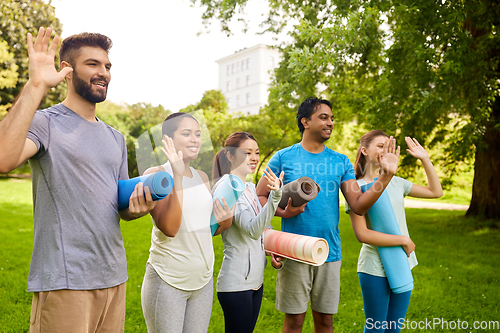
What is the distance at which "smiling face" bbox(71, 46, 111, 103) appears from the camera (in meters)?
1.88

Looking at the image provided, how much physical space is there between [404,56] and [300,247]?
6984mm

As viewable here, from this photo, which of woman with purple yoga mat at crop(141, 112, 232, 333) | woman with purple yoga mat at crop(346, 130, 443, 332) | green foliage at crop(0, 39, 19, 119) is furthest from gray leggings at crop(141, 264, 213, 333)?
green foliage at crop(0, 39, 19, 119)

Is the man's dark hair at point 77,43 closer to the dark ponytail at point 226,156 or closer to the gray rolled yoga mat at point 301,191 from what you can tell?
the dark ponytail at point 226,156

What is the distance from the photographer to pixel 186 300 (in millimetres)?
2334

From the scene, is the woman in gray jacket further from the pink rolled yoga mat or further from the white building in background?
the white building in background

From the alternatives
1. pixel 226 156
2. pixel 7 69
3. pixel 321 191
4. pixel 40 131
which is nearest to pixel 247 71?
pixel 7 69

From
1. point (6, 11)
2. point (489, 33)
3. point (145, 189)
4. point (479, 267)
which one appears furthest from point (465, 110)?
point (6, 11)

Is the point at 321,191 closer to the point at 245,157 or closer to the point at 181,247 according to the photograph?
the point at 245,157

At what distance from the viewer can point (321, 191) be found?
9.89 feet

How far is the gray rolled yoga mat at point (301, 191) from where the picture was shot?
2.61 meters

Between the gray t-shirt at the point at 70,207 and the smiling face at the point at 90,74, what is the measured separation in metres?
0.13

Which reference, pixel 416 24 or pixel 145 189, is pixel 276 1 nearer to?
pixel 416 24

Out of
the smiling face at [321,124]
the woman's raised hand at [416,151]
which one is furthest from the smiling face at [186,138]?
the woman's raised hand at [416,151]

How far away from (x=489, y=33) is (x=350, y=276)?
5863 millimetres
